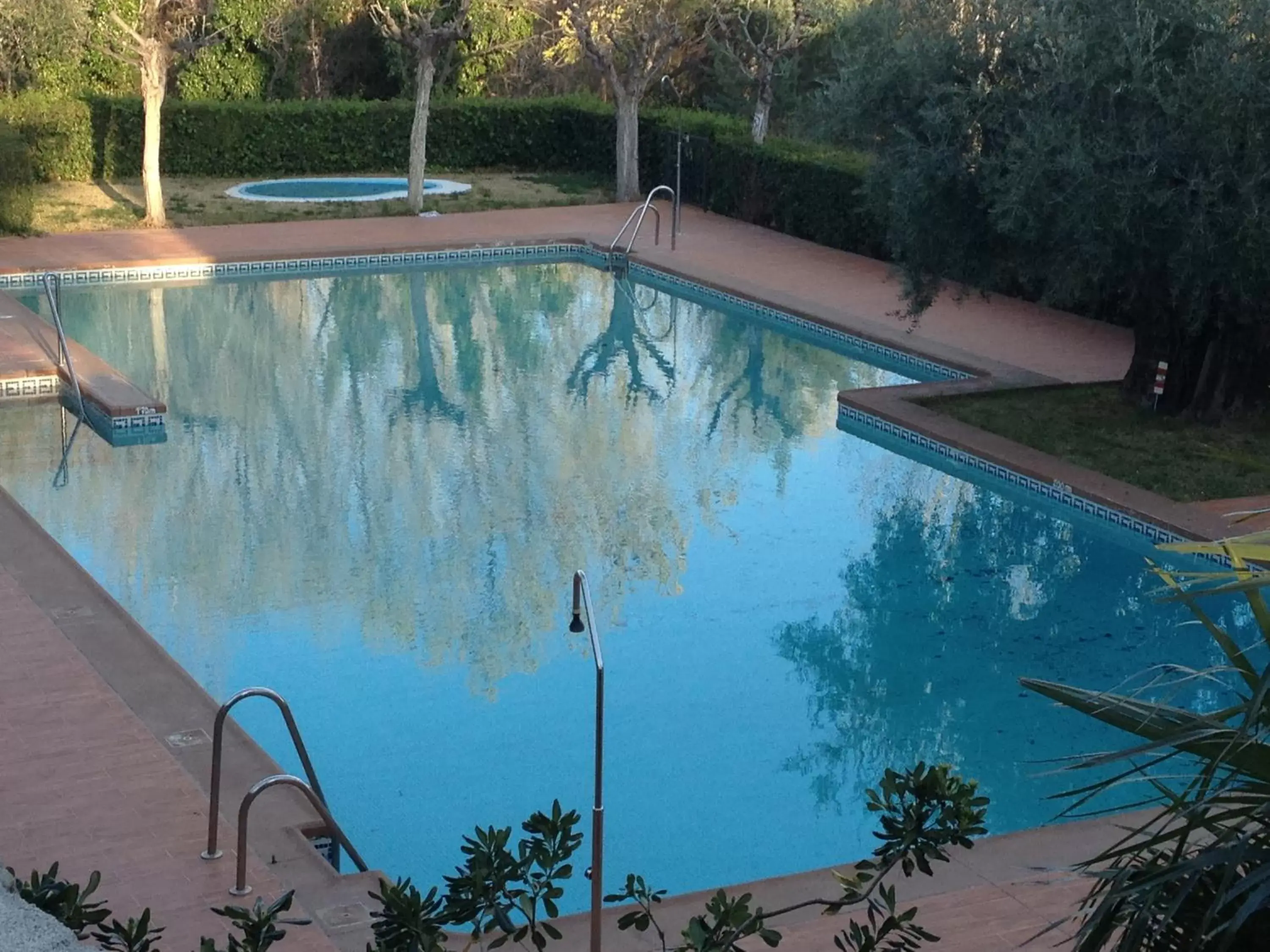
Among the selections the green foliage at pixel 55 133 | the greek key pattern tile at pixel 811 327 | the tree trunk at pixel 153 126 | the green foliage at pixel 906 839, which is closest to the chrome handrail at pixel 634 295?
the greek key pattern tile at pixel 811 327

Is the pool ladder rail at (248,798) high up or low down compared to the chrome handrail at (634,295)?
up

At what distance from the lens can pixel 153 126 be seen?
19.9 metres

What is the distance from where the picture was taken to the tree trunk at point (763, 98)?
74.6 feet

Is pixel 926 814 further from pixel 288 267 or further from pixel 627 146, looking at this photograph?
pixel 627 146

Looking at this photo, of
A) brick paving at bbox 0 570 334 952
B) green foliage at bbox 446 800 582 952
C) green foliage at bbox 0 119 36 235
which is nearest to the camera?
green foliage at bbox 446 800 582 952

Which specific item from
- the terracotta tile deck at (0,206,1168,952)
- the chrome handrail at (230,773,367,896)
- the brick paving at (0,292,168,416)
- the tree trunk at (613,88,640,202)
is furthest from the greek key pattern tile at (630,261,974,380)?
the chrome handrail at (230,773,367,896)

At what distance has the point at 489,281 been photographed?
1839 cm

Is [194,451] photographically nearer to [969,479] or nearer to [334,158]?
[969,479]

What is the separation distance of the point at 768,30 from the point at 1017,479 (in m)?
13.4

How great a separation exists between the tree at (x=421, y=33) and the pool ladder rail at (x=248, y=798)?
14.7 m

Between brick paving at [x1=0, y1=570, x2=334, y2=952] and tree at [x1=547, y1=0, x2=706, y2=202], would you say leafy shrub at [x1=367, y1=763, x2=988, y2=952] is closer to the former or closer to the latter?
brick paving at [x1=0, y1=570, x2=334, y2=952]

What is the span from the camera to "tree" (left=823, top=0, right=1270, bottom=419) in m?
9.96

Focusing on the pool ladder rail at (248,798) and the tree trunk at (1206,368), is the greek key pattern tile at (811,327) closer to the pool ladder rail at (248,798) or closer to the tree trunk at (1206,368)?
the tree trunk at (1206,368)

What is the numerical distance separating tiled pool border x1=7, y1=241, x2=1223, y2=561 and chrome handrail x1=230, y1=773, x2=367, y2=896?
6337 millimetres
